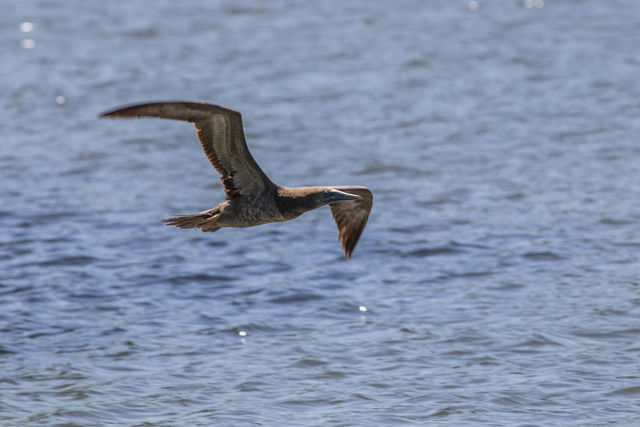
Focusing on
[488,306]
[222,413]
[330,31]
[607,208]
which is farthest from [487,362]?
[330,31]

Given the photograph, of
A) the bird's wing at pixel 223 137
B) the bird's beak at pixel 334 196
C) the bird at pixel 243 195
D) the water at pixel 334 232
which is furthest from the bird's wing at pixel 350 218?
the bird's wing at pixel 223 137

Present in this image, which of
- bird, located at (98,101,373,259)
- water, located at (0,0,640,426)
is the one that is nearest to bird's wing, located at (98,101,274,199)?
bird, located at (98,101,373,259)

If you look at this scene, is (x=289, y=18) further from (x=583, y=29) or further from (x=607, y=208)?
(x=607, y=208)

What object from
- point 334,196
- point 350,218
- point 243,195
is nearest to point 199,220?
point 243,195

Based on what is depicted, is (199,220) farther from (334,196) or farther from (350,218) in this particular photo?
(350,218)

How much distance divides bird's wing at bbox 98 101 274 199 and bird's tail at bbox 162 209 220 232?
254 millimetres

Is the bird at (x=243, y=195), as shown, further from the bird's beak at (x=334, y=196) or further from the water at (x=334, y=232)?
the water at (x=334, y=232)

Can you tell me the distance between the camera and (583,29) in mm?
23953

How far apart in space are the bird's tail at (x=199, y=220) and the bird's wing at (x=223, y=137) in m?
0.25

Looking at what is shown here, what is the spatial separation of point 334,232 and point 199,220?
5646mm

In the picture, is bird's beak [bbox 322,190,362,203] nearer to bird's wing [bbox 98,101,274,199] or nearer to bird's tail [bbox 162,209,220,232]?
bird's wing [bbox 98,101,274,199]

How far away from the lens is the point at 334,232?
46.2ft

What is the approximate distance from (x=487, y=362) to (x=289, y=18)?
656 inches

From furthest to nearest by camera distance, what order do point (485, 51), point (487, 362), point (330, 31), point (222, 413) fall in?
1. point (330, 31)
2. point (485, 51)
3. point (487, 362)
4. point (222, 413)
